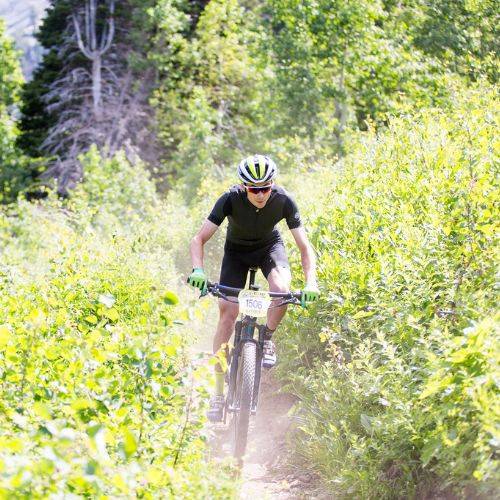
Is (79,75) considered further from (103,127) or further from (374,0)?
(374,0)

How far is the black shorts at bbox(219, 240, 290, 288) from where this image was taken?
6629mm

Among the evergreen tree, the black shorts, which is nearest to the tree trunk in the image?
the evergreen tree

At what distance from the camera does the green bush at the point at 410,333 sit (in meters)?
4.10

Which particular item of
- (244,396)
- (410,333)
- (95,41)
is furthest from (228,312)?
(95,41)

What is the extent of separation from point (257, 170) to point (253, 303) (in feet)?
3.82

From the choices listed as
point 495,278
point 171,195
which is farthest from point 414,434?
point 171,195

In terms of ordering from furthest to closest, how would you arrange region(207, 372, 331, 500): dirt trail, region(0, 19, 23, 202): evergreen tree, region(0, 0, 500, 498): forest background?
region(0, 19, 23, 202): evergreen tree → region(207, 372, 331, 500): dirt trail → region(0, 0, 500, 498): forest background

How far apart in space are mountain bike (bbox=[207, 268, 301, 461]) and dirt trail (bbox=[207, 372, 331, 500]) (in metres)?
0.26

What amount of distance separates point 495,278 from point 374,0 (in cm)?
1633

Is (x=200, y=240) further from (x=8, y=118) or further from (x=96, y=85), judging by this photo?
(x=8, y=118)

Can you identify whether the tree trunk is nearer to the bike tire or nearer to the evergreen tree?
→ the evergreen tree

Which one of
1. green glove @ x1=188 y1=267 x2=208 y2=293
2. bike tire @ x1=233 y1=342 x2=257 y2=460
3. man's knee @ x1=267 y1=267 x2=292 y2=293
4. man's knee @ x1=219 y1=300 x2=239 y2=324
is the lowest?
bike tire @ x1=233 y1=342 x2=257 y2=460

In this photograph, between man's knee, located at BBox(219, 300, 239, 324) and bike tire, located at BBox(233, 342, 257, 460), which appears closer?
bike tire, located at BBox(233, 342, 257, 460)

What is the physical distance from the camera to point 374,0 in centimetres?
1961
